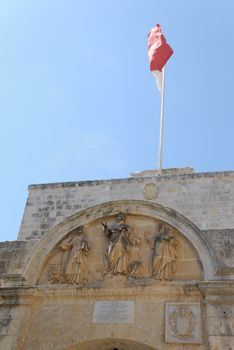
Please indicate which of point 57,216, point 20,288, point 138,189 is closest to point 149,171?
point 138,189

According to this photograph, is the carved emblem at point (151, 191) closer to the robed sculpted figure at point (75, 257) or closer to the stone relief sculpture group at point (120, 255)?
the stone relief sculpture group at point (120, 255)

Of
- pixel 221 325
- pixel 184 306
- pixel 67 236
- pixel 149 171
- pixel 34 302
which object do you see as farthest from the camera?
pixel 149 171

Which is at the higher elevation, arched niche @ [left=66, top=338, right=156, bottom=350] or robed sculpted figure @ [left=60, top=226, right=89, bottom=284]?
robed sculpted figure @ [left=60, top=226, right=89, bottom=284]

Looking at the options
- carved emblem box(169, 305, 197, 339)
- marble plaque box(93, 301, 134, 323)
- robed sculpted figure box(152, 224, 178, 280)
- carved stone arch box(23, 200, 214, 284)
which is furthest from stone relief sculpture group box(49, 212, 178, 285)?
carved emblem box(169, 305, 197, 339)

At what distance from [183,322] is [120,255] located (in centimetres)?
154

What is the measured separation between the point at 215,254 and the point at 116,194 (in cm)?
250

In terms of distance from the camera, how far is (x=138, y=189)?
862cm

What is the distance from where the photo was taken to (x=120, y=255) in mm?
7363

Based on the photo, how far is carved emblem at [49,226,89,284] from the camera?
742 cm

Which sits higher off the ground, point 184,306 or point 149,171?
point 149,171

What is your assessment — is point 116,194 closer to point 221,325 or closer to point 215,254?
point 215,254

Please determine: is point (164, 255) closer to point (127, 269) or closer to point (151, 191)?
point (127, 269)

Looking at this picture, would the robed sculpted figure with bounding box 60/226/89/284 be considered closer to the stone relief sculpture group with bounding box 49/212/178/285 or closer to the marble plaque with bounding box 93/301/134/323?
the stone relief sculpture group with bounding box 49/212/178/285

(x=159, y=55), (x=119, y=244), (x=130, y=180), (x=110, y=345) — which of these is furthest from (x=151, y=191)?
(x=159, y=55)
